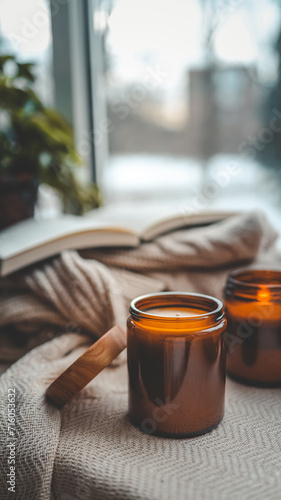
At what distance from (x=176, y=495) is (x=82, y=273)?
37cm

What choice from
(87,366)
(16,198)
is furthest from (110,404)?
(16,198)

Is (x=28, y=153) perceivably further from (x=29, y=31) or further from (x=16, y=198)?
(x=29, y=31)

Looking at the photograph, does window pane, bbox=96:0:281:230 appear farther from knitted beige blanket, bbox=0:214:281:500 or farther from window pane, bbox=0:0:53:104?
knitted beige blanket, bbox=0:214:281:500

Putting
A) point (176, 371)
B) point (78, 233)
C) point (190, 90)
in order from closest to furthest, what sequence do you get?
point (176, 371)
point (78, 233)
point (190, 90)

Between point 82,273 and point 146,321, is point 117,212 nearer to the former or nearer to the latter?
point 82,273

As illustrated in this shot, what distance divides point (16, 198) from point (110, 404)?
1.54ft

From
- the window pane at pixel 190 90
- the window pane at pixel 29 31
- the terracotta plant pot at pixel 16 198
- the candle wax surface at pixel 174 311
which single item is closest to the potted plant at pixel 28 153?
the terracotta plant pot at pixel 16 198

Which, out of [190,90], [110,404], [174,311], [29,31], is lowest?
[110,404]

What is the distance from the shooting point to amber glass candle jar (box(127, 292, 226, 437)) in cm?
48

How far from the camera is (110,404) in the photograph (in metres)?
0.56

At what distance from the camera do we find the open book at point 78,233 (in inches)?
28.6

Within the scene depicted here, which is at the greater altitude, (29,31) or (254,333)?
(29,31)

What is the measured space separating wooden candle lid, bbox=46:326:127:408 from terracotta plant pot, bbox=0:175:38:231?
1.45ft

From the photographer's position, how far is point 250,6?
1.06m
